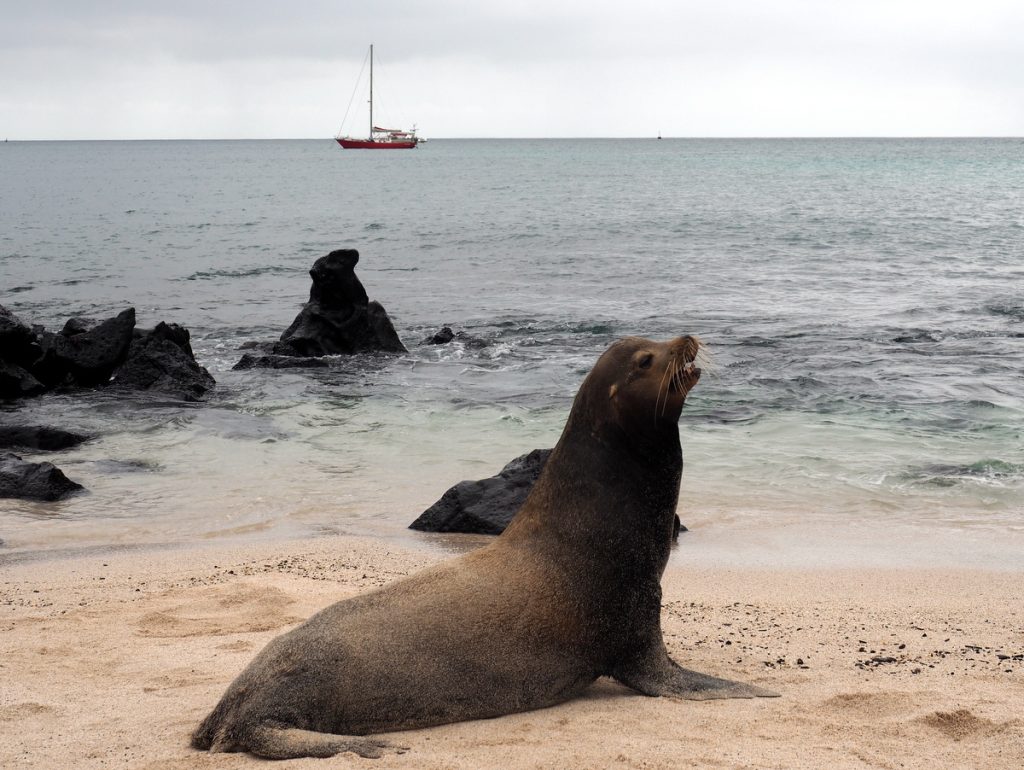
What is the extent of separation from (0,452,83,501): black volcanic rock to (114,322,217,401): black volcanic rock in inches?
199

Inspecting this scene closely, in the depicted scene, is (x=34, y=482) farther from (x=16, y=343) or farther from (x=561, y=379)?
(x=561, y=379)

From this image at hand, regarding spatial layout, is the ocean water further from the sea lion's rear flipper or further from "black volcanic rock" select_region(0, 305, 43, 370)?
the sea lion's rear flipper

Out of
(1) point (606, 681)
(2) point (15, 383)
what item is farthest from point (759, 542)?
(2) point (15, 383)

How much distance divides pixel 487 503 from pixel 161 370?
8805 millimetres

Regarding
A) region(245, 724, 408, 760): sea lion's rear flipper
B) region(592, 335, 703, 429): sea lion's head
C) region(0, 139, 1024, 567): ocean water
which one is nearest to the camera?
region(245, 724, 408, 760): sea lion's rear flipper

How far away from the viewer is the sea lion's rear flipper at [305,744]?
452 centimetres

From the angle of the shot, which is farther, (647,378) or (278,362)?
(278,362)

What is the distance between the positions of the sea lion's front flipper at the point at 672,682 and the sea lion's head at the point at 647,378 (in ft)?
3.79

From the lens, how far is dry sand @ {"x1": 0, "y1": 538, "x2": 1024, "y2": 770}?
4547 mm

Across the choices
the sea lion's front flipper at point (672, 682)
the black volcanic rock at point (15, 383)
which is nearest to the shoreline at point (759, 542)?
the sea lion's front flipper at point (672, 682)

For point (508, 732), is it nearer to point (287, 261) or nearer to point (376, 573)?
point (376, 573)

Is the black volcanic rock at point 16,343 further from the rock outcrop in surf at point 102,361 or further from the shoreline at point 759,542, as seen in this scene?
the shoreline at point 759,542

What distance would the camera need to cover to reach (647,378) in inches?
204

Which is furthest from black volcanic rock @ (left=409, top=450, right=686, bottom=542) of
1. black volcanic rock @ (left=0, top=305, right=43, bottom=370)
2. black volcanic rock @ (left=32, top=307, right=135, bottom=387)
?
black volcanic rock @ (left=0, top=305, right=43, bottom=370)
